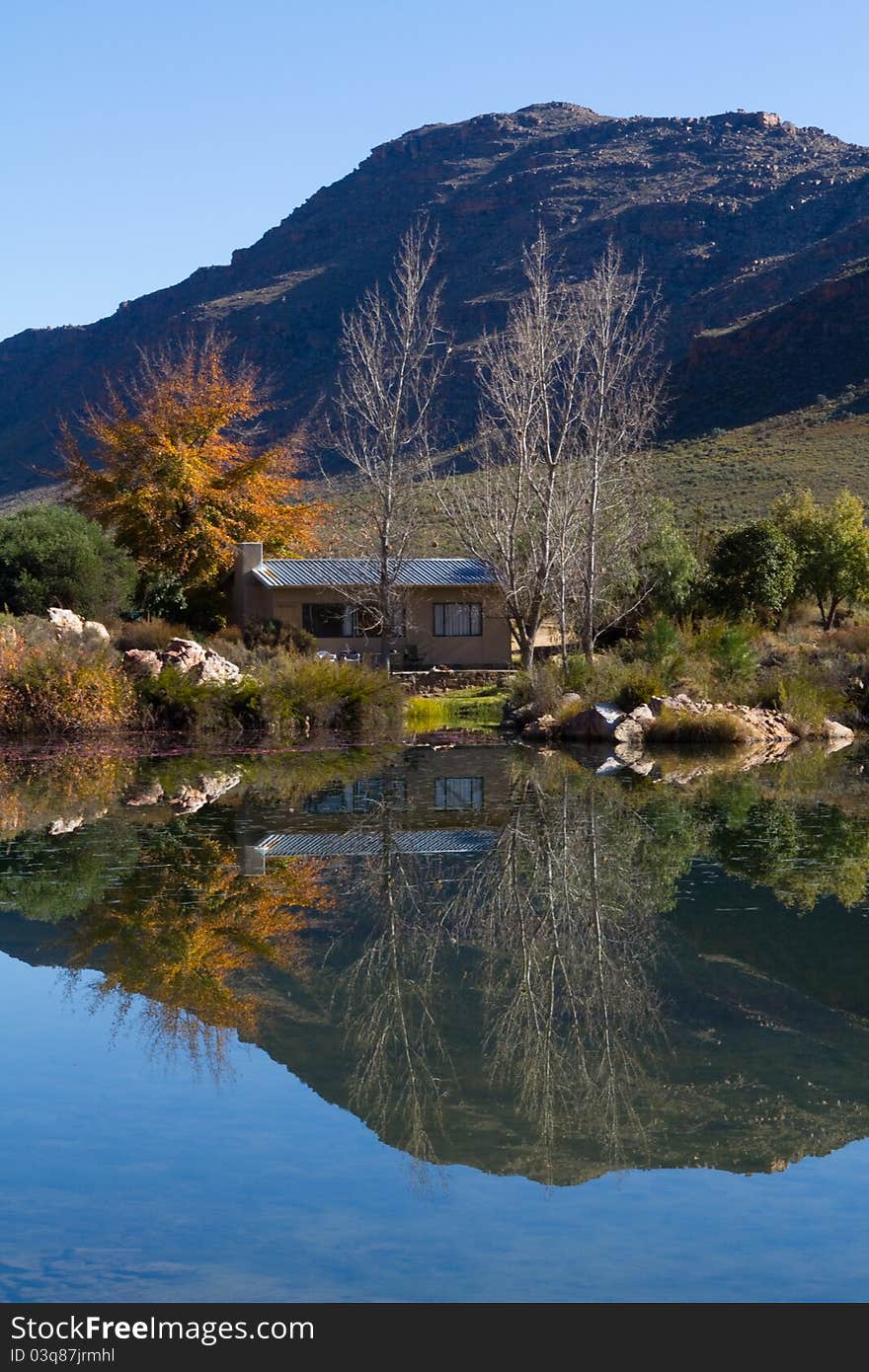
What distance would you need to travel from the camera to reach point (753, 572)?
39.0m

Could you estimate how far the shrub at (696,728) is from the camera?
2670 cm

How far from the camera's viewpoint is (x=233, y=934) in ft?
35.7

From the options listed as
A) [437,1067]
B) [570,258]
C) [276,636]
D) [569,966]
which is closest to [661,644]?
[276,636]

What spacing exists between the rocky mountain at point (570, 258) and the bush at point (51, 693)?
144 feet

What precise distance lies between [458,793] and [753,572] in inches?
845

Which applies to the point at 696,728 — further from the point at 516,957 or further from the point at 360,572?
the point at 516,957

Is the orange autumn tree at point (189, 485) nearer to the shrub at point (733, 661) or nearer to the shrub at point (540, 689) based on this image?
the shrub at point (540, 689)

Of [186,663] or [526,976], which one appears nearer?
[526,976]

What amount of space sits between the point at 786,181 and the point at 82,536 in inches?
3109

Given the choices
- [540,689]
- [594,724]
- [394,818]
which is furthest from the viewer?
[540,689]

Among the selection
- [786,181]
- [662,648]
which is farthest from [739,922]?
[786,181]

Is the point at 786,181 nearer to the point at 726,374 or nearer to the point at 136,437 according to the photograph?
the point at 726,374

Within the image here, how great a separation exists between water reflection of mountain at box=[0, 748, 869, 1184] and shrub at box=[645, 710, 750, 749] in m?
8.55

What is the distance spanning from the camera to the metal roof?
1581 inches
